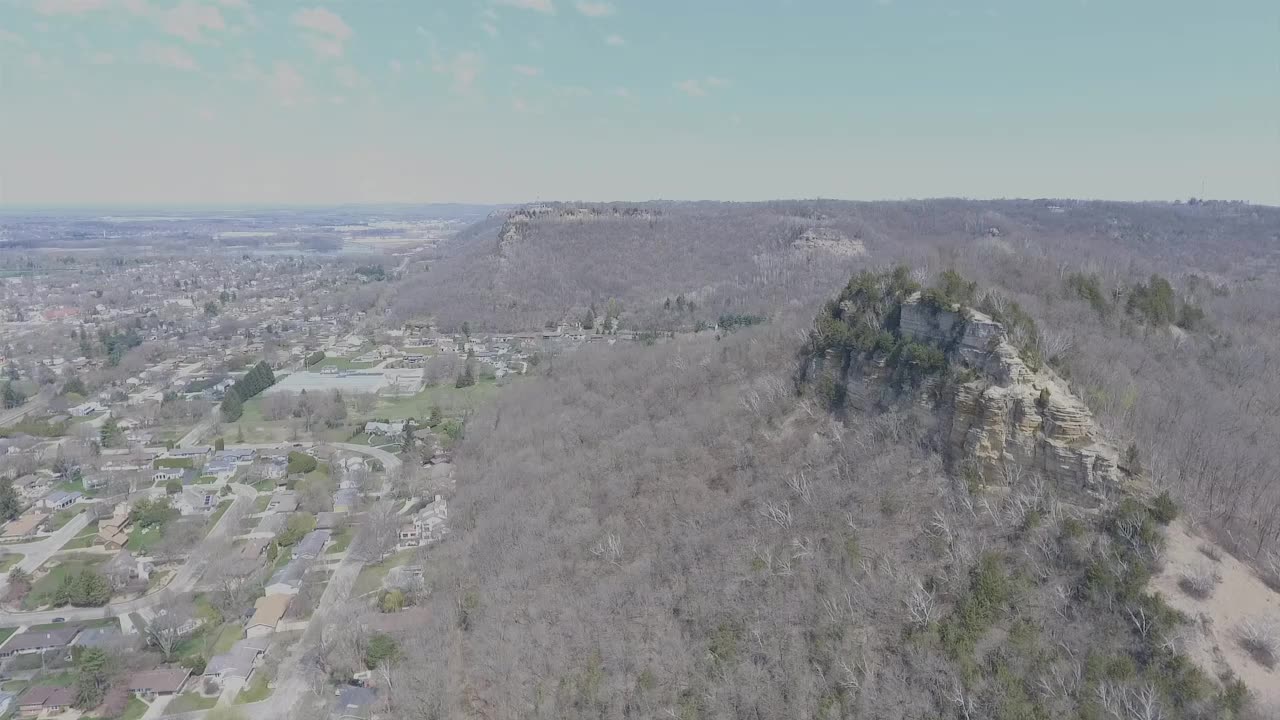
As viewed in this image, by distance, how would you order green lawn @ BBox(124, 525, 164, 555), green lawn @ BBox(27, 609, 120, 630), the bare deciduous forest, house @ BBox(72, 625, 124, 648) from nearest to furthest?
the bare deciduous forest, house @ BBox(72, 625, 124, 648), green lawn @ BBox(27, 609, 120, 630), green lawn @ BBox(124, 525, 164, 555)

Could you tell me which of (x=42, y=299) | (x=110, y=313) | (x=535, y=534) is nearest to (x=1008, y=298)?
(x=535, y=534)

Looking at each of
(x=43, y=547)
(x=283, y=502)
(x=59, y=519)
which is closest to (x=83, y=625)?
(x=43, y=547)

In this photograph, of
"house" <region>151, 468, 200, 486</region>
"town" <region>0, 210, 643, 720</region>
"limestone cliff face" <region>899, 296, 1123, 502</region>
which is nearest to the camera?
"limestone cliff face" <region>899, 296, 1123, 502</region>

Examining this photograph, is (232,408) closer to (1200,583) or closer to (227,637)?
(227,637)

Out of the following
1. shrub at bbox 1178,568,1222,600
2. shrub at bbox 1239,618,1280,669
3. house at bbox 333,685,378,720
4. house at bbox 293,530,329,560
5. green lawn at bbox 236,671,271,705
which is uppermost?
shrub at bbox 1178,568,1222,600

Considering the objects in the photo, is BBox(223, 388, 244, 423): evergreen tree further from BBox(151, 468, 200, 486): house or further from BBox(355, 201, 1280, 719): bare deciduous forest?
BBox(355, 201, 1280, 719): bare deciduous forest

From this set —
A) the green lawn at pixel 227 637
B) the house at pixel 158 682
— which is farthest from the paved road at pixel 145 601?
the house at pixel 158 682

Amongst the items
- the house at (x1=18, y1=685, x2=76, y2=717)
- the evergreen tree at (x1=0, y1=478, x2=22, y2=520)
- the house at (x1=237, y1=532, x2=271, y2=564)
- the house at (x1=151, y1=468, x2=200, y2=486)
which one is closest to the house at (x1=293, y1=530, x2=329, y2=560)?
the house at (x1=237, y1=532, x2=271, y2=564)

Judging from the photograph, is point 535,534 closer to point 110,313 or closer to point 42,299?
point 110,313
